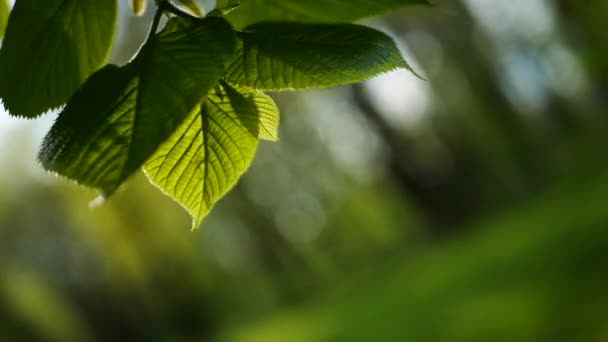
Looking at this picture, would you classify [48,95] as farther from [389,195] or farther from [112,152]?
[389,195]

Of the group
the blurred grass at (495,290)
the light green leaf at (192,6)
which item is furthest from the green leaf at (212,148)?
the blurred grass at (495,290)

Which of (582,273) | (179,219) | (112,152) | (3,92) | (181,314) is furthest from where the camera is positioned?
(181,314)

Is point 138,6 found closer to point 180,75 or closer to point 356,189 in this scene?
point 180,75

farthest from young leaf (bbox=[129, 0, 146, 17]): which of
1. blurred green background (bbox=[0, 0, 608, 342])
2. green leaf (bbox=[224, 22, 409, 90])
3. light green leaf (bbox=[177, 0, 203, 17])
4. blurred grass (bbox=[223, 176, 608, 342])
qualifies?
blurred green background (bbox=[0, 0, 608, 342])

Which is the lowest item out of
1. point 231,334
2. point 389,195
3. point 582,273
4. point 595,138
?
point 231,334

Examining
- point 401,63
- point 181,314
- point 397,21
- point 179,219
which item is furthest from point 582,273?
point 181,314

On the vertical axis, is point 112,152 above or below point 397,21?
below

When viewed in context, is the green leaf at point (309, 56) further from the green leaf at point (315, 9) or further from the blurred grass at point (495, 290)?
the blurred grass at point (495, 290)
